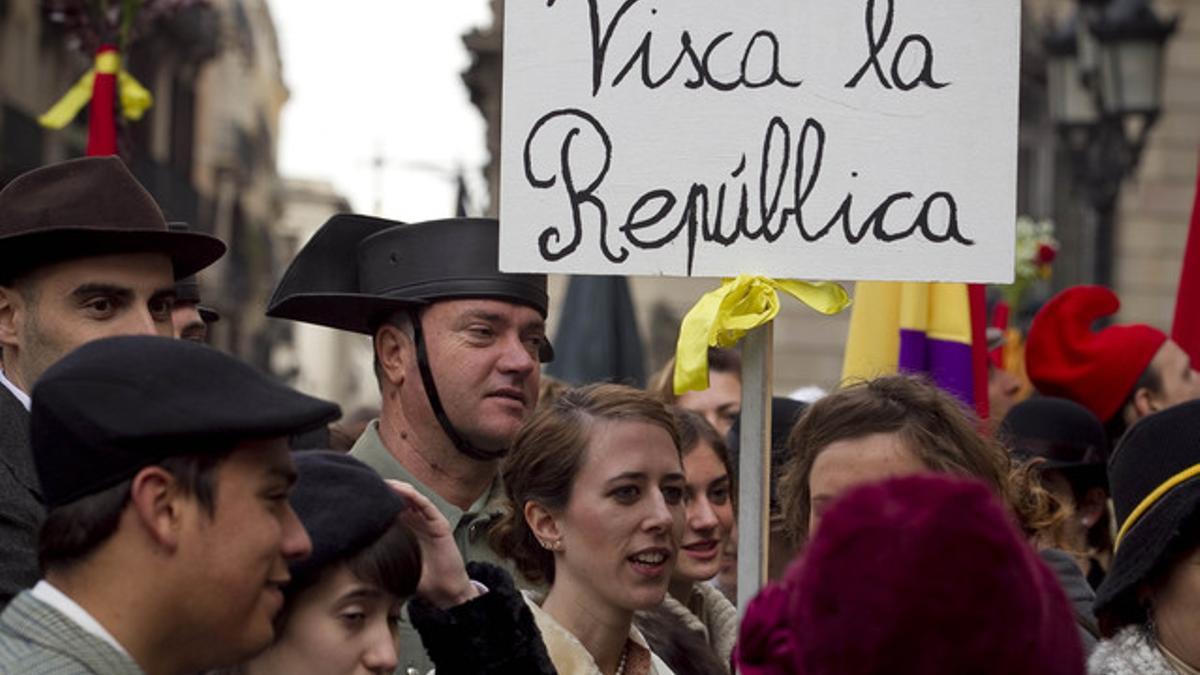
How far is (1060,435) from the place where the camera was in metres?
6.59

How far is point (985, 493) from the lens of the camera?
2596 millimetres

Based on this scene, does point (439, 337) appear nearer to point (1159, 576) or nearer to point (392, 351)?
point (392, 351)

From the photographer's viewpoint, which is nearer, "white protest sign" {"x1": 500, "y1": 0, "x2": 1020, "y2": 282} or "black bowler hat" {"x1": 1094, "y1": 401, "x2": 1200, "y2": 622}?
"black bowler hat" {"x1": 1094, "y1": 401, "x2": 1200, "y2": 622}

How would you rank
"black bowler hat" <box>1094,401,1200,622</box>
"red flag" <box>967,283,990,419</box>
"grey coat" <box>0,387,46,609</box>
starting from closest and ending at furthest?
"black bowler hat" <box>1094,401,1200,622</box>, "grey coat" <box>0,387,46,609</box>, "red flag" <box>967,283,990,419</box>

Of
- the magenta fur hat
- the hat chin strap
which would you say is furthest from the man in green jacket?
the magenta fur hat

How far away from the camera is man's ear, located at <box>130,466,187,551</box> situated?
295 cm

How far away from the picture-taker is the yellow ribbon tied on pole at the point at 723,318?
169 inches

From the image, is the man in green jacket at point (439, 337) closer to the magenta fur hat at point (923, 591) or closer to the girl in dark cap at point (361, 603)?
the girl in dark cap at point (361, 603)

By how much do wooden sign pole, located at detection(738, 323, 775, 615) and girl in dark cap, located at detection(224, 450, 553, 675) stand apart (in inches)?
20.1

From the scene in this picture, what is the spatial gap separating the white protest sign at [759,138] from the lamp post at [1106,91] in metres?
8.42

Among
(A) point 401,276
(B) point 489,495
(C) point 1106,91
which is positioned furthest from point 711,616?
(C) point 1106,91

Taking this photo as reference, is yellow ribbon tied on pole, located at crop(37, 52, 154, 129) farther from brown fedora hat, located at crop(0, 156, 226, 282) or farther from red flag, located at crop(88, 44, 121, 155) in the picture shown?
brown fedora hat, located at crop(0, 156, 226, 282)

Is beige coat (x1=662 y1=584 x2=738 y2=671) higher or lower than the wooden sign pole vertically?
lower

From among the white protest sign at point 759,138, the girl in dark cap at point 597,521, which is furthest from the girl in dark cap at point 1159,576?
the girl in dark cap at point 597,521
